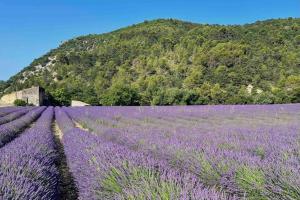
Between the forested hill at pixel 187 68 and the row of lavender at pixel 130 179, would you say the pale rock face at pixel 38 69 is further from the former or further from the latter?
the row of lavender at pixel 130 179

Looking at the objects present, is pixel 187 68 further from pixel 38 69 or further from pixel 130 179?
pixel 130 179

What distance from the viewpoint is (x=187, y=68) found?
218 feet

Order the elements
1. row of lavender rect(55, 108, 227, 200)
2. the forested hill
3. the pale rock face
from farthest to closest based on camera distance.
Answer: the pale rock face
the forested hill
row of lavender rect(55, 108, 227, 200)

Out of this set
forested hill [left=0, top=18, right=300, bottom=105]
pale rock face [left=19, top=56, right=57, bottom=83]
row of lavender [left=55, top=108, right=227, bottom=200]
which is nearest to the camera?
row of lavender [left=55, top=108, right=227, bottom=200]

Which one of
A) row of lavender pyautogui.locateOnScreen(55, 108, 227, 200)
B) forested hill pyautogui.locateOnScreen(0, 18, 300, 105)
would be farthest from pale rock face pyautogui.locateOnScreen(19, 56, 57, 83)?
row of lavender pyautogui.locateOnScreen(55, 108, 227, 200)

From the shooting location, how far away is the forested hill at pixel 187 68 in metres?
49.1

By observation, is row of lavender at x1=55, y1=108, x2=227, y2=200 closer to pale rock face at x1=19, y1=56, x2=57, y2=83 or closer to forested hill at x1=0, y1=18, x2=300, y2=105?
forested hill at x1=0, y1=18, x2=300, y2=105

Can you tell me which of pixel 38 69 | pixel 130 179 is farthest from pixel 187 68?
pixel 130 179

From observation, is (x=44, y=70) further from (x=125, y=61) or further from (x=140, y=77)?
(x=140, y=77)

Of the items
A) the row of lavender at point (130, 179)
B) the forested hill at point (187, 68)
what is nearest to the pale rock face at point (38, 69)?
the forested hill at point (187, 68)

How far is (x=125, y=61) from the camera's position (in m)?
84.6

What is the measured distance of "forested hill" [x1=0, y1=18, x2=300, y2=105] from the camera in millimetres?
49094

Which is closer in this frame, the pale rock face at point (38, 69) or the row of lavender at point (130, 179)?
the row of lavender at point (130, 179)

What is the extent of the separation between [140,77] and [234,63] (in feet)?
67.4
